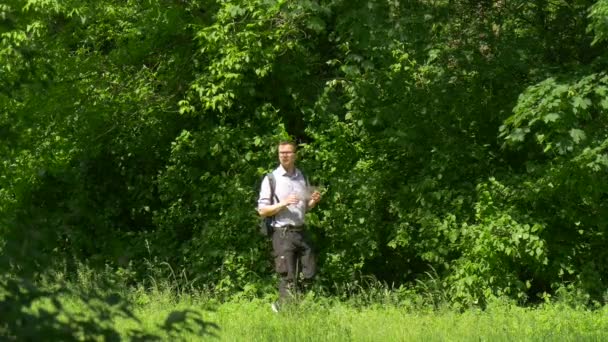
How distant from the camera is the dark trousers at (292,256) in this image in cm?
1055

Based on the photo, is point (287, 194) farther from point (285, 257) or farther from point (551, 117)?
point (551, 117)

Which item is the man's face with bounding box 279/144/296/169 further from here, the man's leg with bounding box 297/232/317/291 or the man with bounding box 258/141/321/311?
the man's leg with bounding box 297/232/317/291

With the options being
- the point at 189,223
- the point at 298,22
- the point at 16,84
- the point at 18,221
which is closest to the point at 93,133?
the point at 189,223

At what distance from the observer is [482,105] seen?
13523 millimetres

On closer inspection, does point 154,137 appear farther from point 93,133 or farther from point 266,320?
point 266,320

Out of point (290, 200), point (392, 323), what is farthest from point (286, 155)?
point (392, 323)

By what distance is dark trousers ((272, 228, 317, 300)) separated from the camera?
10.6m

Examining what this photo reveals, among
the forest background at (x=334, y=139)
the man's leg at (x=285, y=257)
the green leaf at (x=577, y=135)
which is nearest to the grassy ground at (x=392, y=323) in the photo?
the man's leg at (x=285, y=257)

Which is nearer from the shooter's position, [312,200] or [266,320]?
[266,320]

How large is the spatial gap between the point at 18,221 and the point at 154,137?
1064 cm

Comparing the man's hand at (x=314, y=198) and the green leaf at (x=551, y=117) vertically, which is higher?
the green leaf at (x=551, y=117)

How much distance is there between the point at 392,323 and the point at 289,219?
79.2 inches

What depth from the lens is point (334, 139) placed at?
13.6m

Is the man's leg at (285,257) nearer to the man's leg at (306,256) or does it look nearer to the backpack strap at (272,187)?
the man's leg at (306,256)
